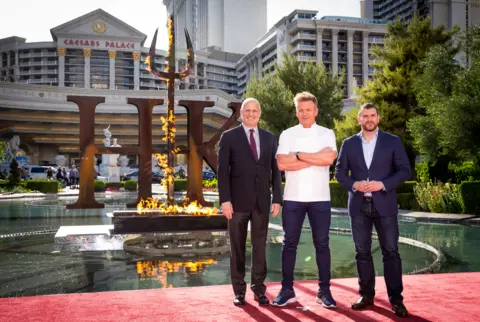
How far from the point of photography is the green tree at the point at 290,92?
103 ft

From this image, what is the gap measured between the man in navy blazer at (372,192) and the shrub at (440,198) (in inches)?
518

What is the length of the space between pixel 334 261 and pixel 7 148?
43.8 meters

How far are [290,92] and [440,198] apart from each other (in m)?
15.9

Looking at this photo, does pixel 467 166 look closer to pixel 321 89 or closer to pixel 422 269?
pixel 321 89

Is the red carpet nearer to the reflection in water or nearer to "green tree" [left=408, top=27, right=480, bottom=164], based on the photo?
the reflection in water

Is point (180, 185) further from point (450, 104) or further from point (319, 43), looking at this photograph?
point (319, 43)

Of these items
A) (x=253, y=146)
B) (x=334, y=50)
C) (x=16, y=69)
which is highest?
(x=334, y=50)

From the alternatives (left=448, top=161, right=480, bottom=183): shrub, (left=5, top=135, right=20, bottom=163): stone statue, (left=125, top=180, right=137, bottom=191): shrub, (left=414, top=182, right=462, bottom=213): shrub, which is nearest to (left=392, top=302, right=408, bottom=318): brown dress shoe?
(left=414, top=182, right=462, bottom=213): shrub

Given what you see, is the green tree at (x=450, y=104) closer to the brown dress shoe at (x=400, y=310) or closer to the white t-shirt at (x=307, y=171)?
the white t-shirt at (x=307, y=171)

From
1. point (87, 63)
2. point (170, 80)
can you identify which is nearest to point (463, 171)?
point (170, 80)

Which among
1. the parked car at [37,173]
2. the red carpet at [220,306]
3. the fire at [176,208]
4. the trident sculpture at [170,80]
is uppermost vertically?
the trident sculpture at [170,80]

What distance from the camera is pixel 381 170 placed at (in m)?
4.39

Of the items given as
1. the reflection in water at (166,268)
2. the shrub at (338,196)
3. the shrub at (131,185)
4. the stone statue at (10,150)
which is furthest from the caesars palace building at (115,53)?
the reflection in water at (166,268)

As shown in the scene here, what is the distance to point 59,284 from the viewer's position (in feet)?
20.9
